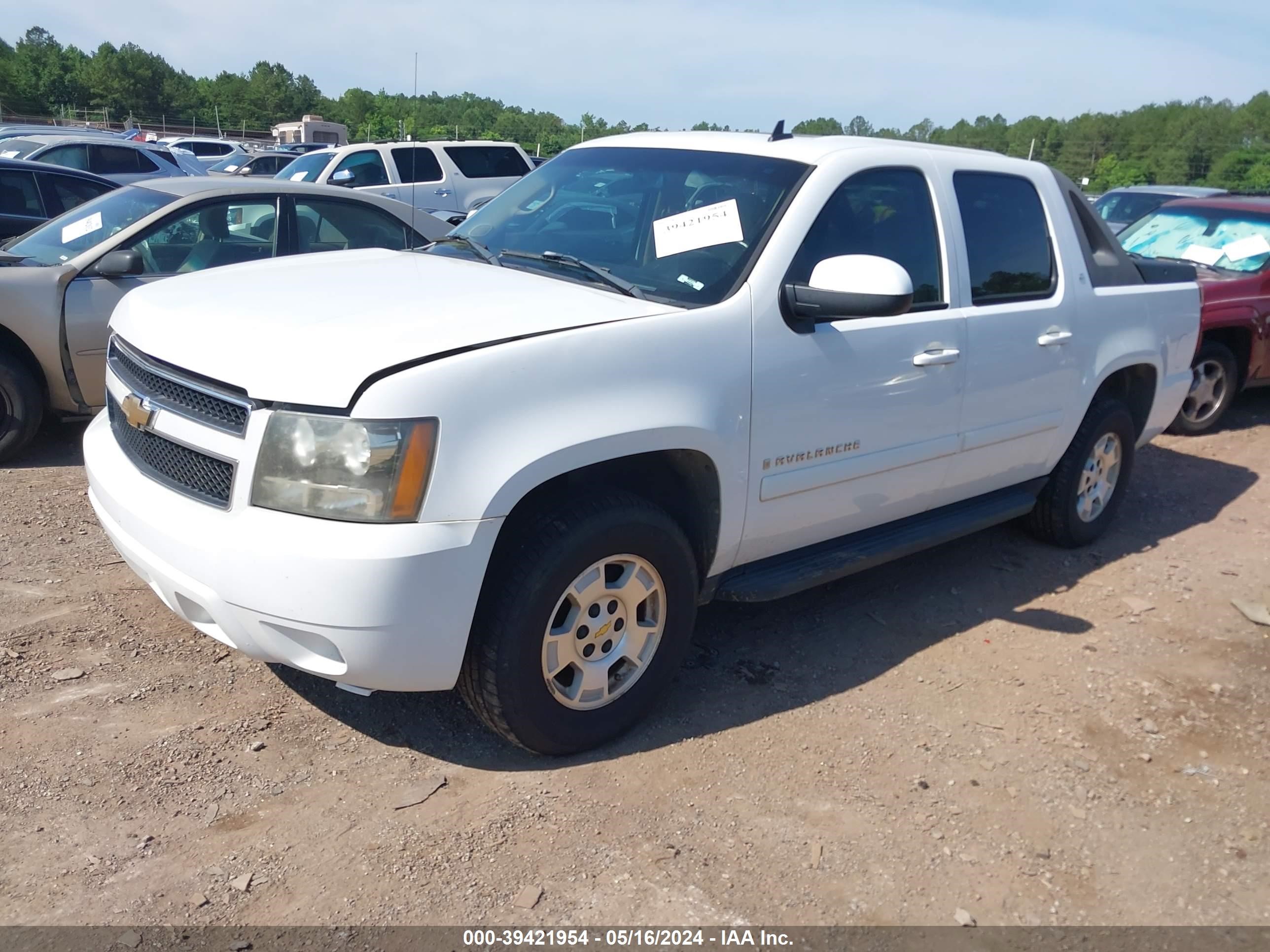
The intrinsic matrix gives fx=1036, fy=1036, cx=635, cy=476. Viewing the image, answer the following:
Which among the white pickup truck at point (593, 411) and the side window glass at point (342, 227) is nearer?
the white pickup truck at point (593, 411)

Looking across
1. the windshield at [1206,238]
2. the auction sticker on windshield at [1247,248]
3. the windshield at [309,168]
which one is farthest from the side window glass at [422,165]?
the auction sticker on windshield at [1247,248]

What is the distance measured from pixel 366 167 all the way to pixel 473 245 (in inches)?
435

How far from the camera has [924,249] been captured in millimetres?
4047

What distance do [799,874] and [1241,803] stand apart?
1.60 metres

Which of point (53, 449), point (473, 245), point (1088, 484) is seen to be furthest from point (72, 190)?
point (1088, 484)

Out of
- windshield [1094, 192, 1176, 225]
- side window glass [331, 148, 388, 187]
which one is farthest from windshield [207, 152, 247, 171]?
windshield [1094, 192, 1176, 225]

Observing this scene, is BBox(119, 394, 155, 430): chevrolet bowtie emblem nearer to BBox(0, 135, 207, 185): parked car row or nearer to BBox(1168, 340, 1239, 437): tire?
BBox(1168, 340, 1239, 437): tire

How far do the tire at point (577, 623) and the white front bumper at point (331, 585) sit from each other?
0.12 metres

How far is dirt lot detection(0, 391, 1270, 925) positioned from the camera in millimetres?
2691

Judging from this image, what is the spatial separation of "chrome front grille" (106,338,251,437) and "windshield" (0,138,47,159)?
45.5 feet

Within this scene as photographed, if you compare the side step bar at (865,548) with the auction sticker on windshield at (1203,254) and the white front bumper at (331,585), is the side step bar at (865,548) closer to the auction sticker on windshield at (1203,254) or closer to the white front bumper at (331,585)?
the white front bumper at (331,585)

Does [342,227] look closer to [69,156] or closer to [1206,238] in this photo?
[1206,238]

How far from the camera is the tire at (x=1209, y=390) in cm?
792

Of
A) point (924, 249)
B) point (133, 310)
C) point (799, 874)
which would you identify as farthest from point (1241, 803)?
point (133, 310)
